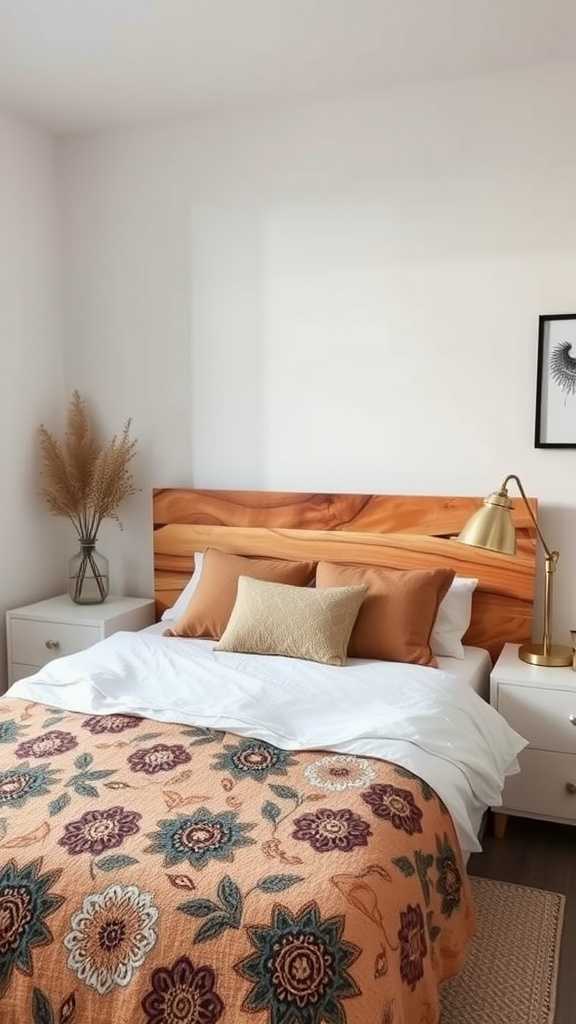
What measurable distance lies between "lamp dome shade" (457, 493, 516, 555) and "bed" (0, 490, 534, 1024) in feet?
1.40

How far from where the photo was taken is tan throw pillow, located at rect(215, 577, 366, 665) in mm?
2689

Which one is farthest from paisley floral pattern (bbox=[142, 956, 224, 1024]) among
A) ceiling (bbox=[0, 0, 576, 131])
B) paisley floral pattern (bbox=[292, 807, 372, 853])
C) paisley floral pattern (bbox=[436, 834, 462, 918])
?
ceiling (bbox=[0, 0, 576, 131])

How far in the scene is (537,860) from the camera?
261 cm

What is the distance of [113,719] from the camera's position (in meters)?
2.24

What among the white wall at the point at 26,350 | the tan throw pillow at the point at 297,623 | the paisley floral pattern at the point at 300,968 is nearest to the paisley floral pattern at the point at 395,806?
the paisley floral pattern at the point at 300,968

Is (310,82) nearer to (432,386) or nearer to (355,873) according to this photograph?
(432,386)

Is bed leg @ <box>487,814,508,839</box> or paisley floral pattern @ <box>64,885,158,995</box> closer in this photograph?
paisley floral pattern @ <box>64,885,158,995</box>

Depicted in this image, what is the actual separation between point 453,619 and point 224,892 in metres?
1.68

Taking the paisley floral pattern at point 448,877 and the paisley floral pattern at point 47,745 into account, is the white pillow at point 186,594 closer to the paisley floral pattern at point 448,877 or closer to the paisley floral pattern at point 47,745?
the paisley floral pattern at point 47,745

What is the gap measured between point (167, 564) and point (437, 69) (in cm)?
213

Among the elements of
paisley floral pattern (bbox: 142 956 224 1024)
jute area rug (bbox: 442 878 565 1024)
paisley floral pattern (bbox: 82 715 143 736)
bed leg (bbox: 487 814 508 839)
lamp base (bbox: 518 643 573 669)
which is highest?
lamp base (bbox: 518 643 573 669)

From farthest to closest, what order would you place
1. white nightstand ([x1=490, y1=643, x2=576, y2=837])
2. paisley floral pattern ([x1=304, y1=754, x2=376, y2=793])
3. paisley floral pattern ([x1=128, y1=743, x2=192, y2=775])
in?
white nightstand ([x1=490, y1=643, x2=576, y2=837]), paisley floral pattern ([x1=128, y1=743, x2=192, y2=775]), paisley floral pattern ([x1=304, y1=754, x2=376, y2=793])

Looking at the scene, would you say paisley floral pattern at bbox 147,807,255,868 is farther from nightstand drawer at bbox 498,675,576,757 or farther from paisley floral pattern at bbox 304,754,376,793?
nightstand drawer at bbox 498,675,576,757

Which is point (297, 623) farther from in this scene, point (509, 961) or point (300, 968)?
point (300, 968)
